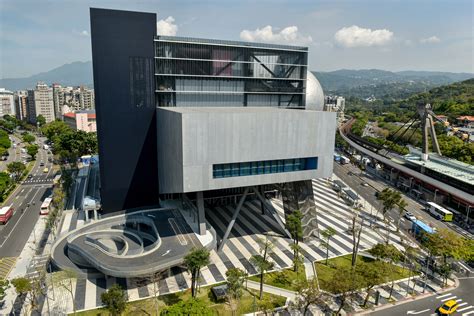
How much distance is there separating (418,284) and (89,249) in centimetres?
3912

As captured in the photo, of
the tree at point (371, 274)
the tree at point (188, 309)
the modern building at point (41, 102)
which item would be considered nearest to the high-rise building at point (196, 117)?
the tree at point (371, 274)

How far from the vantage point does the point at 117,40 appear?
1766 inches

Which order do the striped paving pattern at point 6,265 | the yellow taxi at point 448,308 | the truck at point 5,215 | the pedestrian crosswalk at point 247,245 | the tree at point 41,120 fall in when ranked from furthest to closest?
the tree at point 41,120, the truck at point 5,215, the striped paving pattern at point 6,265, the pedestrian crosswalk at point 247,245, the yellow taxi at point 448,308

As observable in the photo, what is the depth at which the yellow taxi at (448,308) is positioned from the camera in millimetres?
32344

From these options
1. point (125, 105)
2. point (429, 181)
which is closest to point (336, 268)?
point (125, 105)

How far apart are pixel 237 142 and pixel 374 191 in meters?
51.2

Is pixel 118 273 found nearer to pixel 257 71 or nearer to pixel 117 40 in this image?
pixel 117 40

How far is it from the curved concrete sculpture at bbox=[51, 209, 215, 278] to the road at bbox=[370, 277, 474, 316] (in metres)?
21.2

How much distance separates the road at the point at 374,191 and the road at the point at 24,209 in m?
61.1

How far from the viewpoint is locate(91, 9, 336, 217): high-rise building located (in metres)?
36.4

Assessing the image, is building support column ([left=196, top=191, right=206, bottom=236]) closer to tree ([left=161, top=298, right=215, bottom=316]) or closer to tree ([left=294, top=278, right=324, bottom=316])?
tree ([left=294, top=278, right=324, bottom=316])

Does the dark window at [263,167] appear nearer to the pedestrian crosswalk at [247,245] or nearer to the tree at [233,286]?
the tree at [233,286]

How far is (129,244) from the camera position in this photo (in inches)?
1630

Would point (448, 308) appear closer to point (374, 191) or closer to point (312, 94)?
point (312, 94)
